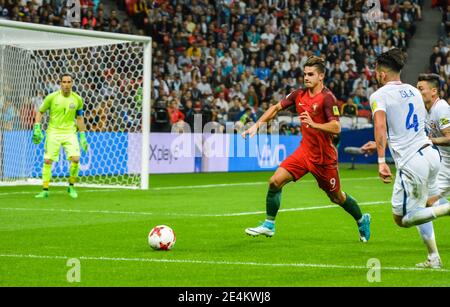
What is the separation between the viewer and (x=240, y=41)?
106 ft

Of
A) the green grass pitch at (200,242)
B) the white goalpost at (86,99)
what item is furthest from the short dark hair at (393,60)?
the white goalpost at (86,99)

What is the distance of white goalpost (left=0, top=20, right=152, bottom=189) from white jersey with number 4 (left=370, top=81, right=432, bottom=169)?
1031cm

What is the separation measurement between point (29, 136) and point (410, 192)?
13365 mm

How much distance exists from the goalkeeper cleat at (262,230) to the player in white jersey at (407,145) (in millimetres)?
2404

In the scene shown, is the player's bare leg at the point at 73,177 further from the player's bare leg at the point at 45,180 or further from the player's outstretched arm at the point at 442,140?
the player's outstretched arm at the point at 442,140

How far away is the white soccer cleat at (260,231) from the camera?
1112 cm

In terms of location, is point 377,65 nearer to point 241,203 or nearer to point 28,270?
point 28,270

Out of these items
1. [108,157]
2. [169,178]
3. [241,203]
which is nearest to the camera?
[241,203]

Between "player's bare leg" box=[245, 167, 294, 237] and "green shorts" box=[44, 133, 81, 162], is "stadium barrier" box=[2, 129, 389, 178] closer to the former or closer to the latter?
"green shorts" box=[44, 133, 81, 162]

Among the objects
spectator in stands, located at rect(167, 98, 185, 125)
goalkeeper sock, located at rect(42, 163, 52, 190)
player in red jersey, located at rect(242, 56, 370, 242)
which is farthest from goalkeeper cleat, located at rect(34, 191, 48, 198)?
spectator in stands, located at rect(167, 98, 185, 125)

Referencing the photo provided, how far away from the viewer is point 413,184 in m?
8.98

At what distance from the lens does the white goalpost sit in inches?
778
